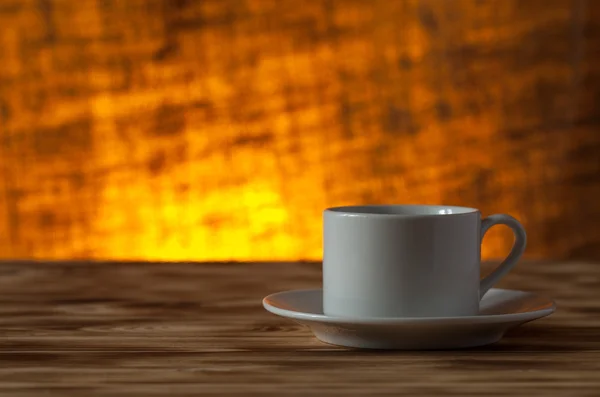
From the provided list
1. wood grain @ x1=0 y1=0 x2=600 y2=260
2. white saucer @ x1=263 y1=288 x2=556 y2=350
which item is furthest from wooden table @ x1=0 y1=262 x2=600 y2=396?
wood grain @ x1=0 y1=0 x2=600 y2=260

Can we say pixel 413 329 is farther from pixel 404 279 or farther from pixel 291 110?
pixel 291 110

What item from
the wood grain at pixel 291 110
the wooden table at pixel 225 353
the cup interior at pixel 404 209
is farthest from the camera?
the wood grain at pixel 291 110

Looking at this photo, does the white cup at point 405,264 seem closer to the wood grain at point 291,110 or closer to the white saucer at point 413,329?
the white saucer at point 413,329

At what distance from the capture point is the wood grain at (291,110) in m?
2.21

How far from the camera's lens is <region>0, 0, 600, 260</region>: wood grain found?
2209 mm

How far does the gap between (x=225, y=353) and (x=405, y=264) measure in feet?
0.33

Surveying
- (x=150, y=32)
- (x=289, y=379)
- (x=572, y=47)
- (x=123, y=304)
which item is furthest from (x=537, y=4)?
(x=289, y=379)

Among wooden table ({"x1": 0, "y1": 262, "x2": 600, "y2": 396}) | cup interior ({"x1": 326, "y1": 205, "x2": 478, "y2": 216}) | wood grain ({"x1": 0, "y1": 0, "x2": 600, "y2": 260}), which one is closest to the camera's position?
wooden table ({"x1": 0, "y1": 262, "x2": 600, "y2": 396})

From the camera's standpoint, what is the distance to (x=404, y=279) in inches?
18.1

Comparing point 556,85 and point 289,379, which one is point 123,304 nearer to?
point 289,379

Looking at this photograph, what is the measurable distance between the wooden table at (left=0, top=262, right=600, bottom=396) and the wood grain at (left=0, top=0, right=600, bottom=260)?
1512mm

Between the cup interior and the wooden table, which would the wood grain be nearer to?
the wooden table

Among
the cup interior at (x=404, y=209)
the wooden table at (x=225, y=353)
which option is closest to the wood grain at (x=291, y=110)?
the wooden table at (x=225, y=353)

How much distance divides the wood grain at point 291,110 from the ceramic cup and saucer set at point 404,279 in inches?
68.1
